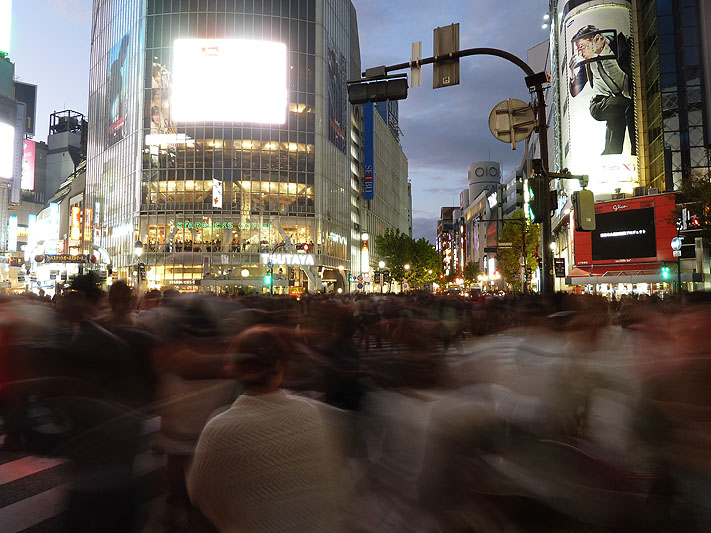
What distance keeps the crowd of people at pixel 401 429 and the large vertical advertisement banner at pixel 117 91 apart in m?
72.9

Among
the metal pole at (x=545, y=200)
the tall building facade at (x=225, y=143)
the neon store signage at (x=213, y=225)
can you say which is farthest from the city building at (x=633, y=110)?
the metal pole at (x=545, y=200)

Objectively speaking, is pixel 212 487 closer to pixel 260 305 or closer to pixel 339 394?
pixel 339 394

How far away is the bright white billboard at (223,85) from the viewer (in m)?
63.6

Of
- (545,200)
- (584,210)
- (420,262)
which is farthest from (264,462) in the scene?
(420,262)

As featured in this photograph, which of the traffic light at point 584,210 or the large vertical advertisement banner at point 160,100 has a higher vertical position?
the large vertical advertisement banner at point 160,100

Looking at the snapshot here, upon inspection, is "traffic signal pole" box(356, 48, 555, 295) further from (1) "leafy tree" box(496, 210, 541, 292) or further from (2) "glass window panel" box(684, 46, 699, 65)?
(2) "glass window panel" box(684, 46, 699, 65)

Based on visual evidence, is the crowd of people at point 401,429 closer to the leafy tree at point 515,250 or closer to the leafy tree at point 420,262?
the leafy tree at point 515,250

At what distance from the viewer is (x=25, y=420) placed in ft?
19.3

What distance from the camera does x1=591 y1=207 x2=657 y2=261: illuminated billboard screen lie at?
51438 mm

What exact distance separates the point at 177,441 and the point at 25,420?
257 cm

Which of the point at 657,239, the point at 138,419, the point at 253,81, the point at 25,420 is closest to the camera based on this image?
the point at 138,419

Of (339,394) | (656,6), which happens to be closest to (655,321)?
(339,394)

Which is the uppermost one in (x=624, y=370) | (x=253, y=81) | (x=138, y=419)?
(x=253, y=81)

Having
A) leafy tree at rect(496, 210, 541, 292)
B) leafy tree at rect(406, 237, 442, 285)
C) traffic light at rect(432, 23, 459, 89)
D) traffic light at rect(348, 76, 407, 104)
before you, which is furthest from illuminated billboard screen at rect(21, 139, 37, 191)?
traffic light at rect(432, 23, 459, 89)
